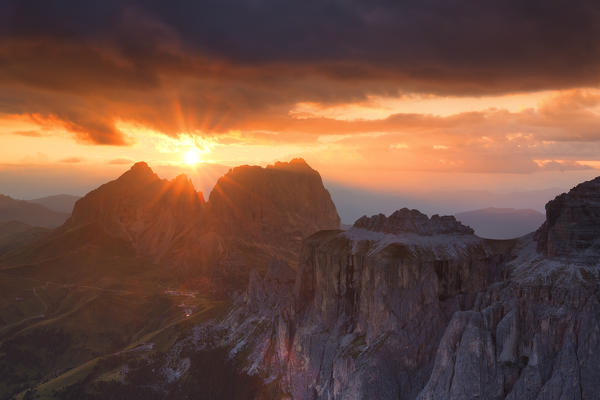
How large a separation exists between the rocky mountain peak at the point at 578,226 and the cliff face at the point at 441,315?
0.27 metres

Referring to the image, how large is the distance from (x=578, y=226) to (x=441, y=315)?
4261cm

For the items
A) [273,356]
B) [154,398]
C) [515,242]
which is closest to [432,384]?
[515,242]

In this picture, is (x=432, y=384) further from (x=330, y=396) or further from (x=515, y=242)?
(x=515, y=242)

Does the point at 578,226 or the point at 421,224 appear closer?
the point at 578,226

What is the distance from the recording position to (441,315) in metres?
129

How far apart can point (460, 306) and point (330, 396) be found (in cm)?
4650

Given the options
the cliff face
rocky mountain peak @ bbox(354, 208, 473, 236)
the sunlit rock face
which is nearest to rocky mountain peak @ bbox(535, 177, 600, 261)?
the cliff face

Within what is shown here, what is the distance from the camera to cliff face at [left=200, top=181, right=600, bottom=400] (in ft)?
336

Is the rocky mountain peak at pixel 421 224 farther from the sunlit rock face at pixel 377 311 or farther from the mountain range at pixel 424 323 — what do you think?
the sunlit rock face at pixel 377 311

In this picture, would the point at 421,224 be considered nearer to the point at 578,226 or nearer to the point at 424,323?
the point at 424,323

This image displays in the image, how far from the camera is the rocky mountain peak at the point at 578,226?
116 meters

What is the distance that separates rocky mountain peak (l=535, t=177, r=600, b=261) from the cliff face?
0.88ft

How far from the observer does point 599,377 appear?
3708 inches

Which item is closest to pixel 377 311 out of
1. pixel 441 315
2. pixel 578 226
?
pixel 441 315
